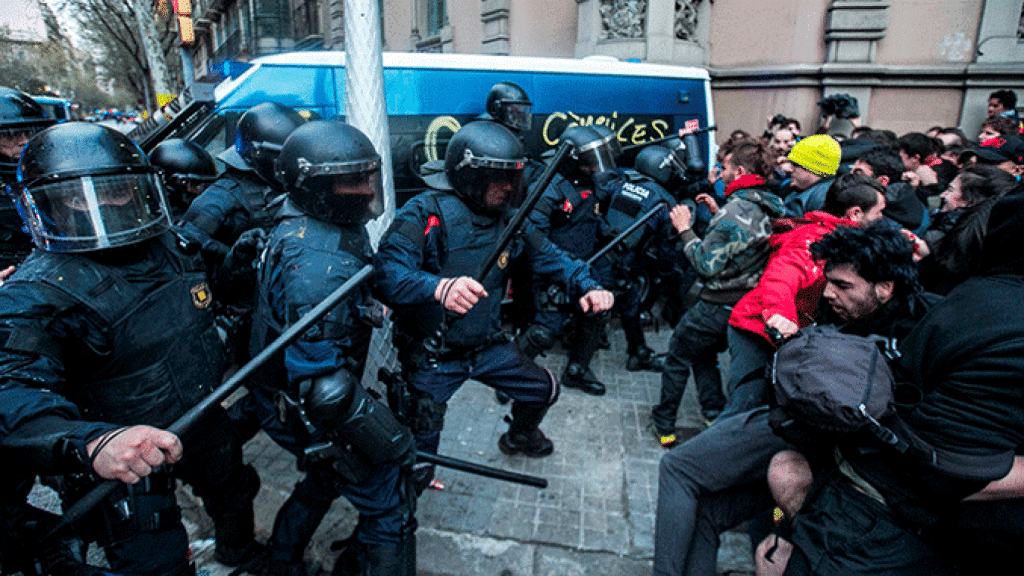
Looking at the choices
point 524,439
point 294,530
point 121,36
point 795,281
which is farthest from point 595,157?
point 121,36

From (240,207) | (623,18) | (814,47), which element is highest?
(623,18)

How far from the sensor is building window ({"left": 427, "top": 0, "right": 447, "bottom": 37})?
14234 mm

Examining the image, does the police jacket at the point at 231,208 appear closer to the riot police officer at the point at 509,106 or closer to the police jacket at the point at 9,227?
the police jacket at the point at 9,227

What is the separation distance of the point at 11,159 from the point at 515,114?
3.63 meters

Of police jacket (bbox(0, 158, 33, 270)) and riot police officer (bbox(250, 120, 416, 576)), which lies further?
police jacket (bbox(0, 158, 33, 270))

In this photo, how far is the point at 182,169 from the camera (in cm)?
409

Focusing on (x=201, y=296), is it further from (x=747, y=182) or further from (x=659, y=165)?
(x=659, y=165)

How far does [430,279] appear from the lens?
2488 millimetres

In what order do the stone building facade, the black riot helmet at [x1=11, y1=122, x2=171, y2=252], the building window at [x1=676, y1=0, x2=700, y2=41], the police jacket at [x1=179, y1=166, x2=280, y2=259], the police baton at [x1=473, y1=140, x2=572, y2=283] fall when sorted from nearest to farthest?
the black riot helmet at [x1=11, y1=122, x2=171, y2=252]
the police baton at [x1=473, y1=140, x2=572, y2=283]
the police jacket at [x1=179, y1=166, x2=280, y2=259]
the stone building facade
the building window at [x1=676, y1=0, x2=700, y2=41]

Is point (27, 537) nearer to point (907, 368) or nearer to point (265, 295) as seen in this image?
point (265, 295)

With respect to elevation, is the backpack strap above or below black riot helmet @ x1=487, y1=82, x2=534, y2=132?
below

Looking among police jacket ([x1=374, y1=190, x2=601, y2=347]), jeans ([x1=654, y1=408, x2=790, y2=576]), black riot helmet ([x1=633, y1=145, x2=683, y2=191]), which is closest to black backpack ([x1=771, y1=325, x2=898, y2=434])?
jeans ([x1=654, y1=408, x2=790, y2=576])

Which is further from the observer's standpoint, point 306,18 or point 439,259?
point 306,18

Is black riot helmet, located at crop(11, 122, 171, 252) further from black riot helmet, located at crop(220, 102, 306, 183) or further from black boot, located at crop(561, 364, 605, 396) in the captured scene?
black boot, located at crop(561, 364, 605, 396)
